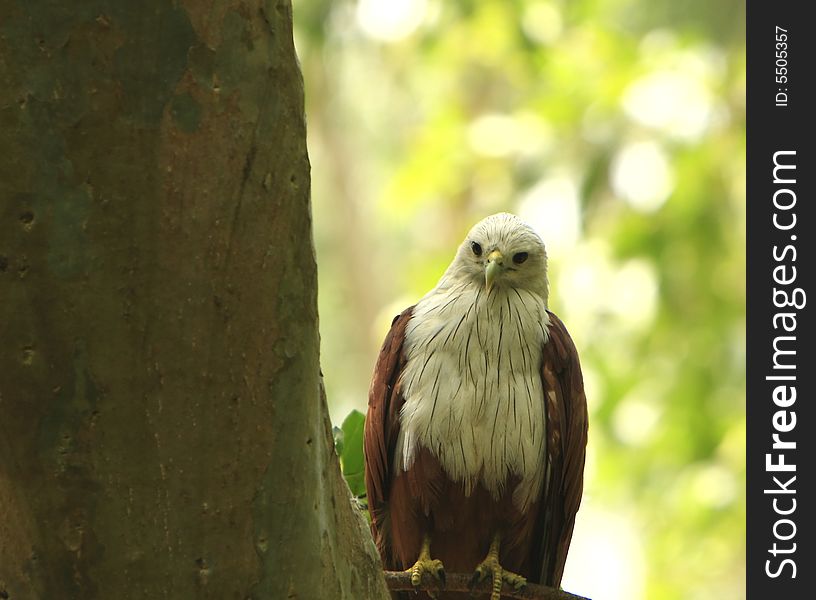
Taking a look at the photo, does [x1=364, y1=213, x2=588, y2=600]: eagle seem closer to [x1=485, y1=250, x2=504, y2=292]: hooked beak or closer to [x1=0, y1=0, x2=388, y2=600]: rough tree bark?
[x1=485, y1=250, x2=504, y2=292]: hooked beak

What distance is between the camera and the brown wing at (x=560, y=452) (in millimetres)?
3930

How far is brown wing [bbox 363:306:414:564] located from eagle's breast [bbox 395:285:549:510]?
0.15ft

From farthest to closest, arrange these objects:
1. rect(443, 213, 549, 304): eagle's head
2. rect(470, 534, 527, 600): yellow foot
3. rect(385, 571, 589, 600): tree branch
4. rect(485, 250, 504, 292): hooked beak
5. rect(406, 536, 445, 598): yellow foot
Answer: rect(443, 213, 549, 304): eagle's head, rect(485, 250, 504, 292): hooked beak, rect(470, 534, 527, 600): yellow foot, rect(406, 536, 445, 598): yellow foot, rect(385, 571, 589, 600): tree branch

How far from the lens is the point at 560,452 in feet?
12.9

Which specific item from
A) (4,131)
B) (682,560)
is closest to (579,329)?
(682,560)

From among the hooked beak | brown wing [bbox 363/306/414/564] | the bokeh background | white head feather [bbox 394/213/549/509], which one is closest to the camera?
white head feather [bbox 394/213/549/509]

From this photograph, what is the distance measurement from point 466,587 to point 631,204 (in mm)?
5612

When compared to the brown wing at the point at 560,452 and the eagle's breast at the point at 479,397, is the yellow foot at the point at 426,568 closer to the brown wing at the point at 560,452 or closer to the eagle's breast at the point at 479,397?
the eagle's breast at the point at 479,397

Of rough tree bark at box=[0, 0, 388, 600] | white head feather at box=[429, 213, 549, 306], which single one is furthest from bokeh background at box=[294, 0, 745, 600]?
rough tree bark at box=[0, 0, 388, 600]

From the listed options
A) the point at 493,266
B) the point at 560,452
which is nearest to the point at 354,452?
the point at 560,452

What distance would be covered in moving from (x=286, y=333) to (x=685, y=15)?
998 centimetres

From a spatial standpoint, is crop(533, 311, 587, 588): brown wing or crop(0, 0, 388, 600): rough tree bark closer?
crop(0, 0, 388, 600): rough tree bark

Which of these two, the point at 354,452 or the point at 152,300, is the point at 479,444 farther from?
the point at 152,300

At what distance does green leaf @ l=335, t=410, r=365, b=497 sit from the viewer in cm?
411
